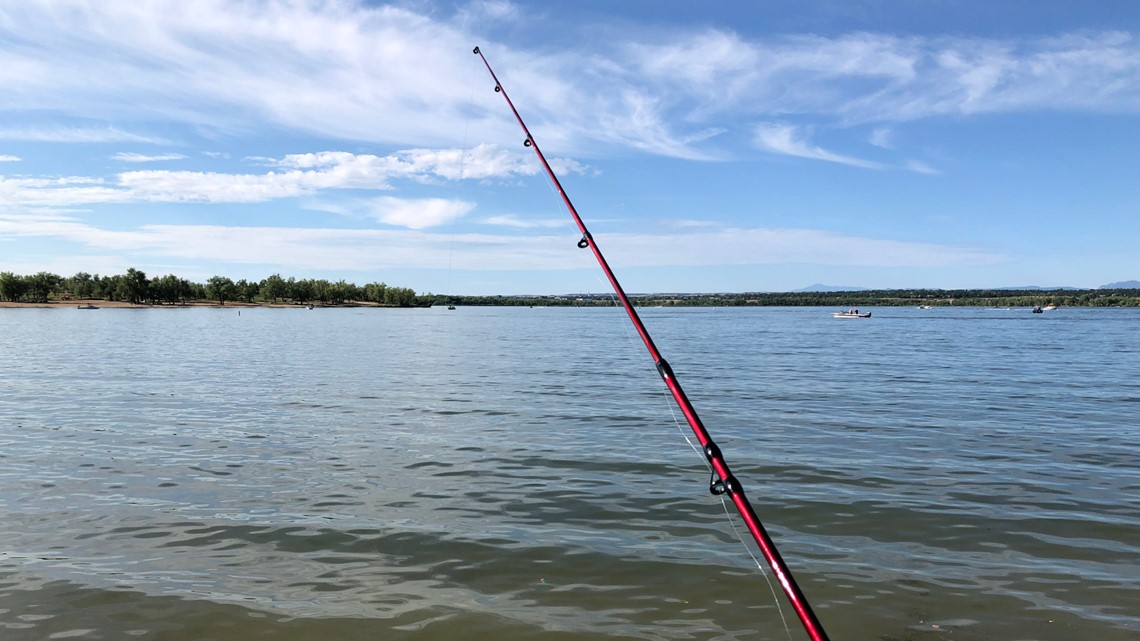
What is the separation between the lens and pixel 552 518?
33.2 ft

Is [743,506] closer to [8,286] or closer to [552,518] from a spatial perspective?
[552,518]

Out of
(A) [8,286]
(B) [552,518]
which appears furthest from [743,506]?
(A) [8,286]

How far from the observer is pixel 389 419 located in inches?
730

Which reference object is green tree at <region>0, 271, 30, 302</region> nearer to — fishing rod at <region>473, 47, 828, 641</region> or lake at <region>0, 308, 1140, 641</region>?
lake at <region>0, 308, 1140, 641</region>

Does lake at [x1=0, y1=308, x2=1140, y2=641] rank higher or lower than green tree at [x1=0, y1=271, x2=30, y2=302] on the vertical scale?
lower

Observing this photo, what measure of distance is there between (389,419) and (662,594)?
12347 millimetres

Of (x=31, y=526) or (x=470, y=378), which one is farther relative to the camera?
(x=470, y=378)

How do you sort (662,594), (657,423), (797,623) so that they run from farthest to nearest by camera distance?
(657,423), (662,594), (797,623)

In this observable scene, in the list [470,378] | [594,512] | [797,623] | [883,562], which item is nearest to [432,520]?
[594,512]

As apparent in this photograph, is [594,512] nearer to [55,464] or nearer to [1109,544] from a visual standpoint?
[1109,544]

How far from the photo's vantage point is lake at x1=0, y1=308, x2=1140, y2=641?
7016 mm

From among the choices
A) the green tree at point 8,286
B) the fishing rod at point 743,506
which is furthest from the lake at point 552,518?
the green tree at point 8,286

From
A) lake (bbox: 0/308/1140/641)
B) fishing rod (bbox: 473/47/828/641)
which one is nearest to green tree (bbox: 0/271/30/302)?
lake (bbox: 0/308/1140/641)

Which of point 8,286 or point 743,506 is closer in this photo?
point 743,506
